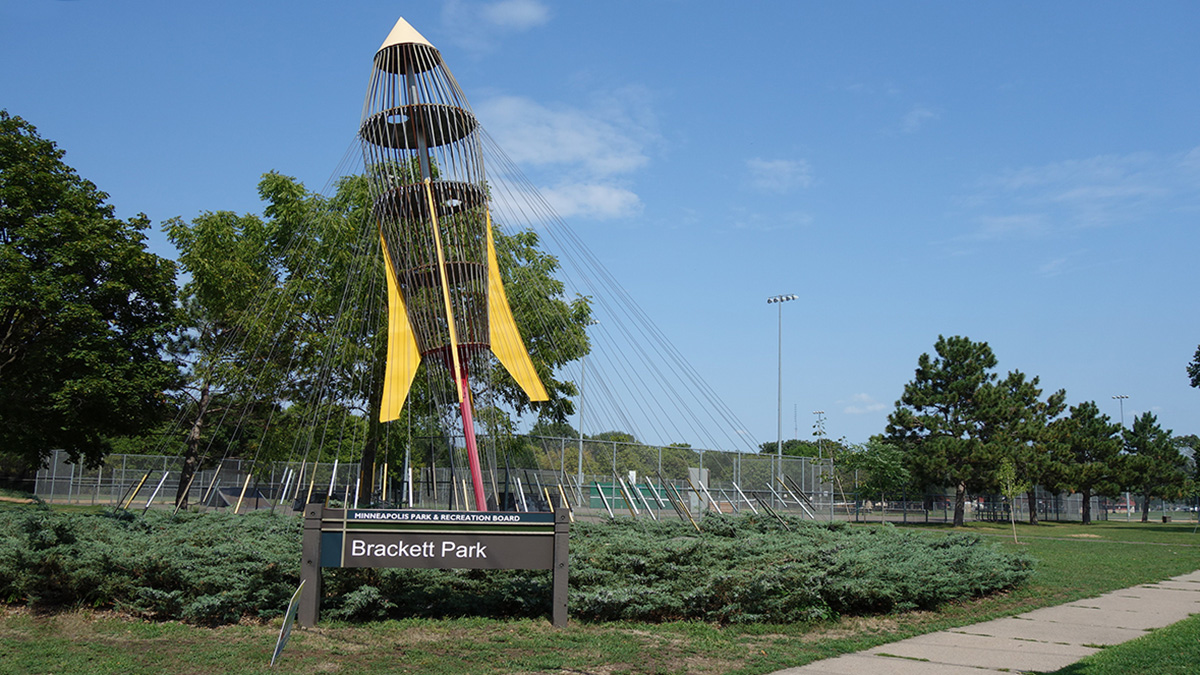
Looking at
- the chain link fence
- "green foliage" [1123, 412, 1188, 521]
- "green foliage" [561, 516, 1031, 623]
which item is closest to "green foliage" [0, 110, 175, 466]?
the chain link fence

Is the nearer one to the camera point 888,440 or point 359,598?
point 359,598

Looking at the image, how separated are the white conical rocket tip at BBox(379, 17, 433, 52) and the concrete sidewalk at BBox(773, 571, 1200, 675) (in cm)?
1276

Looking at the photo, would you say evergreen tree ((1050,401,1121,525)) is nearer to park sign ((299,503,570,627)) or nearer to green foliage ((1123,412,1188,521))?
green foliage ((1123,412,1188,521))

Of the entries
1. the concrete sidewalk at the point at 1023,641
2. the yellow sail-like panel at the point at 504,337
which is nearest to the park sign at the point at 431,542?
the concrete sidewalk at the point at 1023,641

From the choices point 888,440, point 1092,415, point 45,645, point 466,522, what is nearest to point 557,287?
point 466,522

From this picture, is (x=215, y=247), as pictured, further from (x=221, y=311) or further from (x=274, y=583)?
(x=274, y=583)

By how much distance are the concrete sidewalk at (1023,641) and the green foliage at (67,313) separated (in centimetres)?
1683

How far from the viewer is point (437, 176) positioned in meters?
20.1

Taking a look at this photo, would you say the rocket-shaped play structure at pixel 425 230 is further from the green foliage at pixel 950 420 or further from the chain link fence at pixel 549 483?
the green foliage at pixel 950 420

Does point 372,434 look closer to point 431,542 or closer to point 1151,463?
point 431,542

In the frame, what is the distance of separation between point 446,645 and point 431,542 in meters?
1.36

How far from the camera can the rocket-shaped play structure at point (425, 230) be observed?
1576 centimetres

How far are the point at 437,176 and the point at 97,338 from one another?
8186mm

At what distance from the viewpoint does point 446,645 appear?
8.16 m
